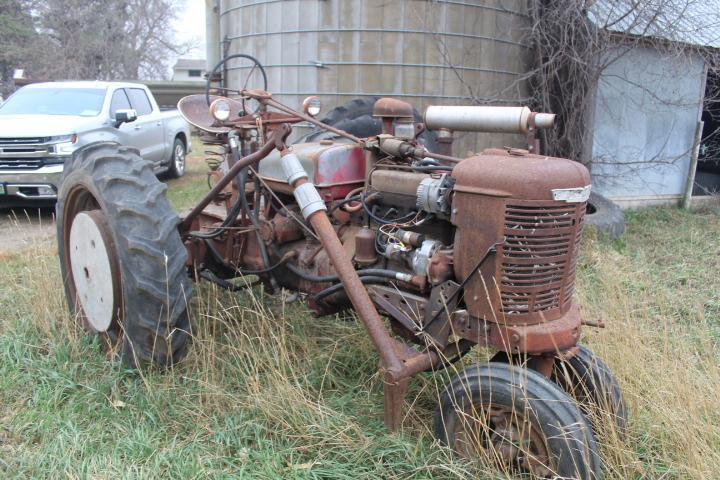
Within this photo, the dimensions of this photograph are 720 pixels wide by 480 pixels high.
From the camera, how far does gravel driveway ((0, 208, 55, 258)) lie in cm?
601

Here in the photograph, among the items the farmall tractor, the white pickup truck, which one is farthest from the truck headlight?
the farmall tractor

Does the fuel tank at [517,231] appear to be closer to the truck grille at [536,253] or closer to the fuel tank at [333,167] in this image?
the truck grille at [536,253]

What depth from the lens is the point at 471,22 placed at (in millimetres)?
7293

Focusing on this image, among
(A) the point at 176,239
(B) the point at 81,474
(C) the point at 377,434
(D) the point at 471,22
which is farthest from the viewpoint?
(D) the point at 471,22

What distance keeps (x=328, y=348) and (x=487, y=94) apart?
5.03m

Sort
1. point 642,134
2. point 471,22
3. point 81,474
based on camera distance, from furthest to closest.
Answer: point 642,134 < point 471,22 < point 81,474

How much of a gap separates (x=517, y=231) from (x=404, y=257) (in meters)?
0.57

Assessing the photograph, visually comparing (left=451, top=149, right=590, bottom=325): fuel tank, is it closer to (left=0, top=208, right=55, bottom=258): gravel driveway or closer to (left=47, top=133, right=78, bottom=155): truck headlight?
(left=0, top=208, right=55, bottom=258): gravel driveway

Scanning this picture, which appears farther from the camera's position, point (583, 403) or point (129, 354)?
point (129, 354)

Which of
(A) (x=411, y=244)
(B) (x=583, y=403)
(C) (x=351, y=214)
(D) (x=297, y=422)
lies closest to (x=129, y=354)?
(D) (x=297, y=422)

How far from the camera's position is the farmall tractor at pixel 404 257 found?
225cm

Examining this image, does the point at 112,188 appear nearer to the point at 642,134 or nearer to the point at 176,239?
the point at 176,239

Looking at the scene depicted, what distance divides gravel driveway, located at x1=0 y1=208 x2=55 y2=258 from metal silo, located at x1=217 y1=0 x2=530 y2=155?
3224 mm

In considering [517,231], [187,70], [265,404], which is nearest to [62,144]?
[265,404]
